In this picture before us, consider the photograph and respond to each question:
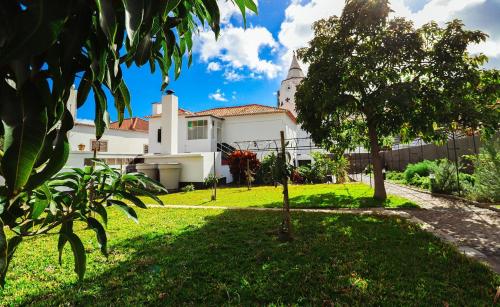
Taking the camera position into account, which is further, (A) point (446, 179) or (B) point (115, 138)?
(B) point (115, 138)

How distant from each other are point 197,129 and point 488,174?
66.4ft

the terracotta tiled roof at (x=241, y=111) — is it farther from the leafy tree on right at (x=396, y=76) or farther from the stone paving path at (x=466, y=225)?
the stone paving path at (x=466, y=225)

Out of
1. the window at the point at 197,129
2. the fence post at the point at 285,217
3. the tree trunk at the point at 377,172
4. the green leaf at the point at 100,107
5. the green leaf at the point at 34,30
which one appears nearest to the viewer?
the green leaf at the point at 34,30

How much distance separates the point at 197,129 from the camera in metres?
24.3

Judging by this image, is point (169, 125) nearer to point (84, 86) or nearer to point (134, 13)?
point (84, 86)

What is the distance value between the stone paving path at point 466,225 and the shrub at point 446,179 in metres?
1.39

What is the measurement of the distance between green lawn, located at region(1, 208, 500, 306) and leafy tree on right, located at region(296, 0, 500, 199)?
4575mm

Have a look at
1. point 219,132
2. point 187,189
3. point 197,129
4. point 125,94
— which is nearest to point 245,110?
point 219,132

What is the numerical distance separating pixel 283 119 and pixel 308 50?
14140mm

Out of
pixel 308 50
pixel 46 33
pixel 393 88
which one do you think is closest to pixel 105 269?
pixel 46 33

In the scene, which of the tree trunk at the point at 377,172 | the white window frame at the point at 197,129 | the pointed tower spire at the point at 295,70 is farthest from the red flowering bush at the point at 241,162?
the pointed tower spire at the point at 295,70

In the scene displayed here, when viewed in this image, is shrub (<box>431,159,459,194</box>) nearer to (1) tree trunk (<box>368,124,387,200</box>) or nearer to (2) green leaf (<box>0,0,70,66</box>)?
(1) tree trunk (<box>368,124,387,200</box>)

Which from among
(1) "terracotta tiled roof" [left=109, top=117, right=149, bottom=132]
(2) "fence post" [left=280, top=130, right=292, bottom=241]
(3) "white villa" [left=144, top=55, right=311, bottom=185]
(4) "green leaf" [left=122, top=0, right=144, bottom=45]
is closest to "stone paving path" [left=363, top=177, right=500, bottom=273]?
(2) "fence post" [left=280, top=130, right=292, bottom=241]

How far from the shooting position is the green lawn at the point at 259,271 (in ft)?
10.2
